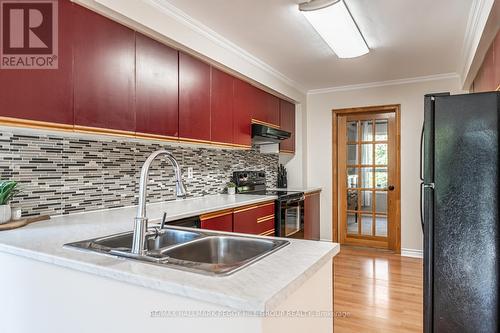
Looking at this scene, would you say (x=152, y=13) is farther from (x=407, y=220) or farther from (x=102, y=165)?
(x=407, y=220)

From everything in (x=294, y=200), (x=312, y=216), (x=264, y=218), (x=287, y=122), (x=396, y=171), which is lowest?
(x=312, y=216)

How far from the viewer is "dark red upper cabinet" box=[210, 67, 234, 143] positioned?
115 inches

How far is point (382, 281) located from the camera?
3.26 meters

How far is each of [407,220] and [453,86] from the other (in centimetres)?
180

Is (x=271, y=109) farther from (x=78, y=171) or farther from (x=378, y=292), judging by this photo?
(x=78, y=171)

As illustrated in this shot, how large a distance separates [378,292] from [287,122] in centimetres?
244

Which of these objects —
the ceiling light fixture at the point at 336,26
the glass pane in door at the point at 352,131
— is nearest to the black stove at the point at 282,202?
the glass pane in door at the point at 352,131

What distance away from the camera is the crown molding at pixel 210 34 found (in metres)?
2.26

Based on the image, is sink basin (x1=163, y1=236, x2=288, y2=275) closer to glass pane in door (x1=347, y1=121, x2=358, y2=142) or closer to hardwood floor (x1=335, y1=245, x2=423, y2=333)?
hardwood floor (x1=335, y1=245, x2=423, y2=333)

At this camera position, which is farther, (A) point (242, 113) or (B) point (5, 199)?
(A) point (242, 113)

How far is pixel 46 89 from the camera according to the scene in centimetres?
166

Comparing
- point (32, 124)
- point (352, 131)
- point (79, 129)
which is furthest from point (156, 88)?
point (352, 131)

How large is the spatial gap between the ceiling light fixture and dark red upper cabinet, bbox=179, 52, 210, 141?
3.20 ft

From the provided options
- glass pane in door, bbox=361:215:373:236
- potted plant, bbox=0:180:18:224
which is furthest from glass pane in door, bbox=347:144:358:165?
potted plant, bbox=0:180:18:224
